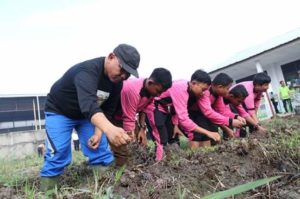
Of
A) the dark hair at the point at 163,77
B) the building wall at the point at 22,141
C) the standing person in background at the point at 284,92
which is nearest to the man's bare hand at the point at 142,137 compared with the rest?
the dark hair at the point at 163,77

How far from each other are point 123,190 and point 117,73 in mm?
849

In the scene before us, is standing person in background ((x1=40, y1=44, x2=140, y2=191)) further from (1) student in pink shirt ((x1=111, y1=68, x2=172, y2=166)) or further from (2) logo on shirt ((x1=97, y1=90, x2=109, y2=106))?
(1) student in pink shirt ((x1=111, y1=68, x2=172, y2=166))

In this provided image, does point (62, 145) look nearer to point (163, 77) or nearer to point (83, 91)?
point (83, 91)

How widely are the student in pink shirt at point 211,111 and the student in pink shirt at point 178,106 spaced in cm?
17

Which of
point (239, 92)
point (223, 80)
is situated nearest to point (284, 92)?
point (239, 92)

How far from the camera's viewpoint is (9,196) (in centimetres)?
222

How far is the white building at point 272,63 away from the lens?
569 inches

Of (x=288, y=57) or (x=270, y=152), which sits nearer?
(x=270, y=152)

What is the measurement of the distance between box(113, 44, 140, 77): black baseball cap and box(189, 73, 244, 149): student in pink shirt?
94.0 inches

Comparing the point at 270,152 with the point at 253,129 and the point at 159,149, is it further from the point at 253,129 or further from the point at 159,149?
the point at 253,129

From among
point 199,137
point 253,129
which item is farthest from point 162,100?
point 253,129

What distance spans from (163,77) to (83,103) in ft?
5.48

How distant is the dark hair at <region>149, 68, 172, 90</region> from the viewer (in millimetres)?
3785

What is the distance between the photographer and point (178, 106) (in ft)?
14.8
